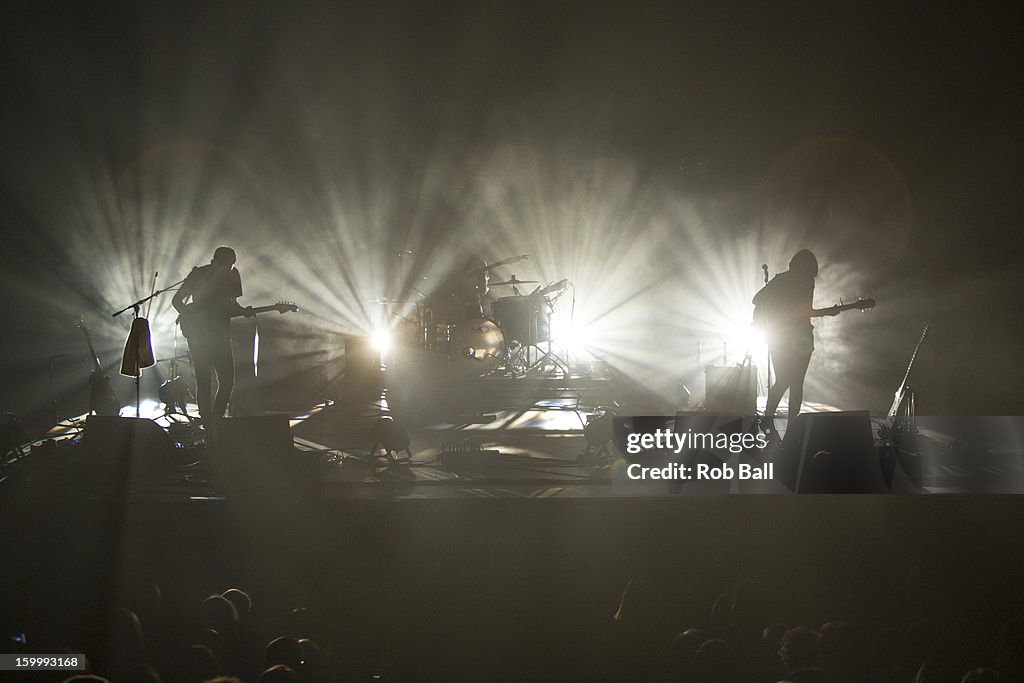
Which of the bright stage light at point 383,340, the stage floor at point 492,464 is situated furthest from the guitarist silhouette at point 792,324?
the bright stage light at point 383,340

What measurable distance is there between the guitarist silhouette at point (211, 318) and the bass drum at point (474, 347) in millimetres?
3250

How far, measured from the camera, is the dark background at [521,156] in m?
5.09

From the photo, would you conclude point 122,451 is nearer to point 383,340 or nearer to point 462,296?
point 462,296

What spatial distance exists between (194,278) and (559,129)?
375 cm

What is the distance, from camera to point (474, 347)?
731 cm

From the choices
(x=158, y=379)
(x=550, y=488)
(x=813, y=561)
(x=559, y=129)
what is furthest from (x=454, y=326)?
(x=813, y=561)

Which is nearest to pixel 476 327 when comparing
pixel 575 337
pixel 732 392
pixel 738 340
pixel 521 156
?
pixel 521 156

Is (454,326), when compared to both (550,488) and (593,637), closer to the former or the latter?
(550,488)

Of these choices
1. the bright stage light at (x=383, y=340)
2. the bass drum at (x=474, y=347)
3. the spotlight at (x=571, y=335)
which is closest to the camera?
the bass drum at (x=474, y=347)

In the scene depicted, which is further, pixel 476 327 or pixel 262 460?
pixel 476 327

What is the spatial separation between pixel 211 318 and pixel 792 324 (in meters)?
3.48

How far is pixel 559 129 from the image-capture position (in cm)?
646

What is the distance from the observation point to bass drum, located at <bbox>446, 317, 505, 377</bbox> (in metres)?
7.23

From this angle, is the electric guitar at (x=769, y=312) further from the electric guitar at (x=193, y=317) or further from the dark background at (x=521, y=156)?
the electric guitar at (x=193, y=317)
